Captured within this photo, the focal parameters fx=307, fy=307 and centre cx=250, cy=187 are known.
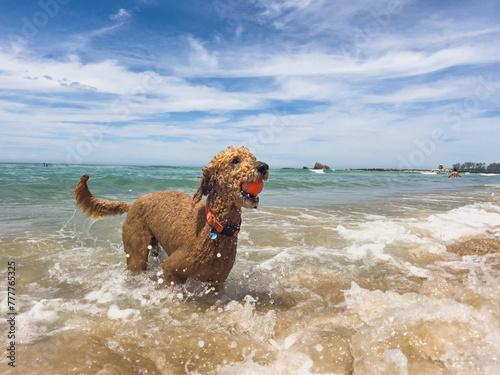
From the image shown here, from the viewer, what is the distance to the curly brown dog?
2818mm

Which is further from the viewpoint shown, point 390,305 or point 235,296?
point 235,296

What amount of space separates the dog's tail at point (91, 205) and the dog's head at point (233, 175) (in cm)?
178

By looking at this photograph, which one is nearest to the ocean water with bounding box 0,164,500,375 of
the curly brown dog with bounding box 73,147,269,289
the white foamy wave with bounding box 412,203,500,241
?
the curly brown dog with bounding box 73,147,269,289

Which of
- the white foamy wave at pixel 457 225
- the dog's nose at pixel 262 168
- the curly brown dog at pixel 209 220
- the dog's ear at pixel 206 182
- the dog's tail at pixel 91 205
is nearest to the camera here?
the dog's nose at pixel 262 168

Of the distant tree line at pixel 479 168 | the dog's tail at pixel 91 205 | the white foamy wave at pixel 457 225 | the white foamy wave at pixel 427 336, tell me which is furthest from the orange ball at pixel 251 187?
the distant tree line at pixel 479 168

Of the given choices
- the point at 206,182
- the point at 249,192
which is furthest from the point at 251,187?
the point at 206,182

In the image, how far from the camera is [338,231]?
23.2 feet

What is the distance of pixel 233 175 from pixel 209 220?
1.66 ft

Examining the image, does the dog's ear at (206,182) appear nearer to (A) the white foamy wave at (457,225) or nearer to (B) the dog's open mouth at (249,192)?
(B) the dog's open mouth at (249,192)

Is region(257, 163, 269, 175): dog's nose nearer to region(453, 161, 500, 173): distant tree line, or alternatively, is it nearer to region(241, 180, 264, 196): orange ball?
region(241, 180, 264, 196): orange ball

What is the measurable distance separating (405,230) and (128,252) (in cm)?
596

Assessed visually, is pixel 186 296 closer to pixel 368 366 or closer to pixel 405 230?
pixel 368 366

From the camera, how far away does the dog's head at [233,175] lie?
2732 millimetres

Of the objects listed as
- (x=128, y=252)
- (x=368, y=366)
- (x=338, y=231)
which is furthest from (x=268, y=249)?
(x=368, y=366)
